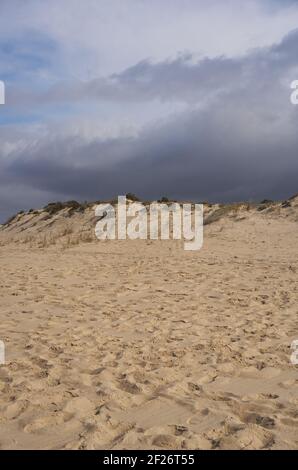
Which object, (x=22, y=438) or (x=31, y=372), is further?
(x=31, y=372)

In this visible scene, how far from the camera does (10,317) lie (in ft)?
23.0

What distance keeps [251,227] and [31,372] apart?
17.2 metres

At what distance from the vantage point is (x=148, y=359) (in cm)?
502

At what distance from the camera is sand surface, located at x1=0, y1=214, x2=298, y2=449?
3.37 meters

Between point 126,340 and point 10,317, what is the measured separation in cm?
219

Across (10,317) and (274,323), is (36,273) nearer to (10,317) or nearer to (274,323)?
(10,317)

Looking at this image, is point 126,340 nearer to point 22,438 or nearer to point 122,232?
point 22,438

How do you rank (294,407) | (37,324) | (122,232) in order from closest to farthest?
1. (294,407)
2. (37,324)
3. (122,232)

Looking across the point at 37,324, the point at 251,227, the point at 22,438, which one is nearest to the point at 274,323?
the point at 37,324

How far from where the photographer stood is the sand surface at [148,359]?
3.37m

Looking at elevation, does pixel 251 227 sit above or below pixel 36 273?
above

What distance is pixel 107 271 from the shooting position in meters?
11.5
